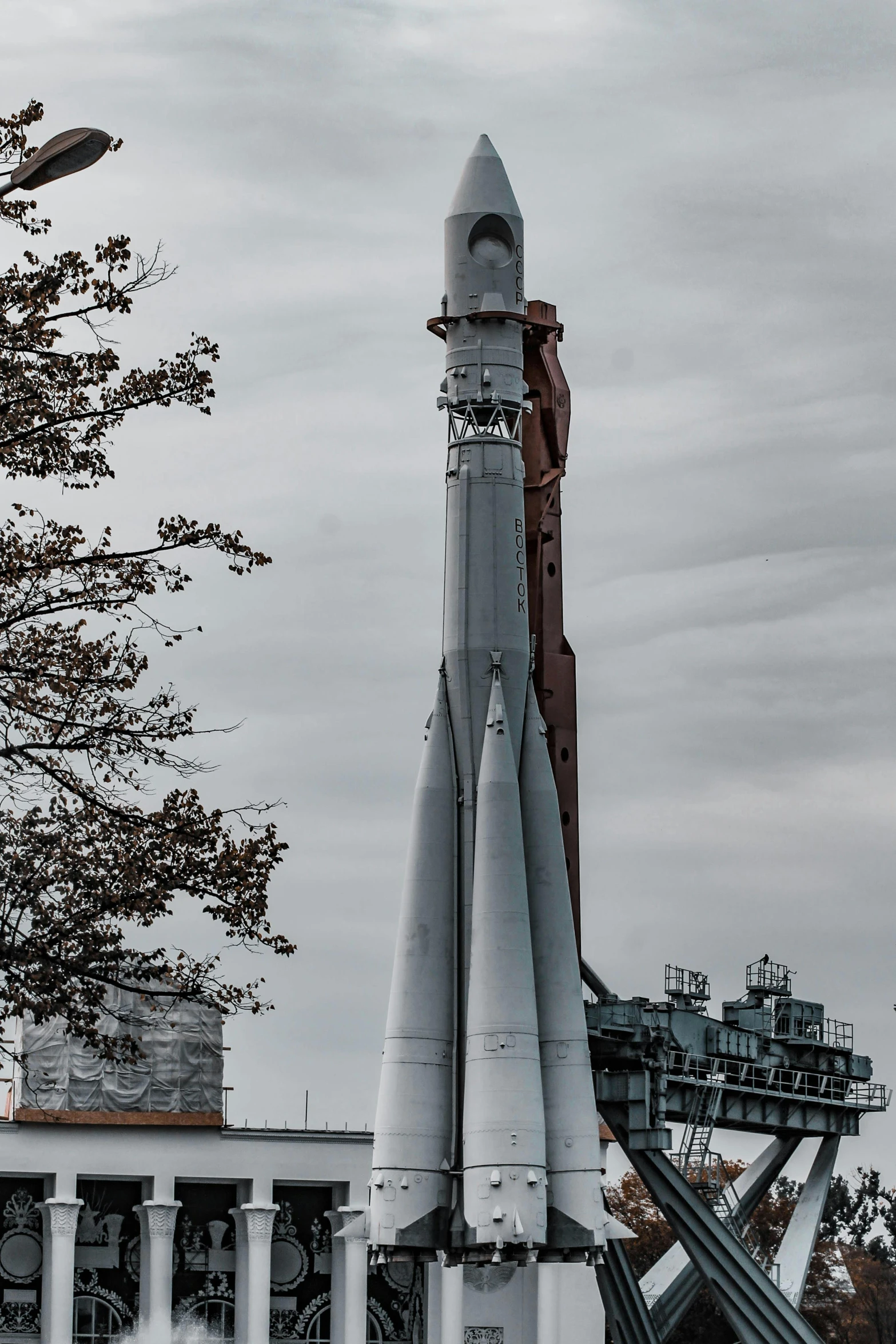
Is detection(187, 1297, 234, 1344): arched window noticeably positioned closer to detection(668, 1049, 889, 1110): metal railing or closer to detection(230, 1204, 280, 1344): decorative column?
detection(230, 1204, 280, 1344): decorative column

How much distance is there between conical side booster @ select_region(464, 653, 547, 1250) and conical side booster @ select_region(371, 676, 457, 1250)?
2.36 ft

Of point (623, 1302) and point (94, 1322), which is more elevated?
point (94, 1322)

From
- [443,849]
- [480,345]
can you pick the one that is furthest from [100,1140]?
[480,345]

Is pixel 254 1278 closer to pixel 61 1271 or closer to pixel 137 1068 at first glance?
pixel 61 1271

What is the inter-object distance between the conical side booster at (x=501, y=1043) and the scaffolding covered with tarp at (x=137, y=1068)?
21.0 meters

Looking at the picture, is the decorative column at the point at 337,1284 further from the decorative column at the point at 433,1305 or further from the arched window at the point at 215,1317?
the arched window at the point at 215,1317

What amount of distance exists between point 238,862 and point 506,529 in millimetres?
18487

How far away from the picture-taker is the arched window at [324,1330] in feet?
198

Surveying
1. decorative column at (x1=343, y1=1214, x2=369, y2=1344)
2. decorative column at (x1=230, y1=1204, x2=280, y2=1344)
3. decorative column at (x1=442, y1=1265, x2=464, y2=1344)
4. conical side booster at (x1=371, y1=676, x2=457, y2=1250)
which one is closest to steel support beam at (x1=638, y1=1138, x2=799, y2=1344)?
decorative column at (x1=442, y1=1265, x2=464, y2=1344)

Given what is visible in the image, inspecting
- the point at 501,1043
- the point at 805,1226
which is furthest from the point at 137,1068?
the point at 501,1043

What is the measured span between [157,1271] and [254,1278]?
105 inches

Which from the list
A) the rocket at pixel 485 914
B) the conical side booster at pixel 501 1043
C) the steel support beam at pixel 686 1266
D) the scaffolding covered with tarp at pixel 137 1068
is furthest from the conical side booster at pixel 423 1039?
the scaffolding covered with tarp at pixel 137 1068

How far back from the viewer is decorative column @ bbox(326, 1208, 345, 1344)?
58.8m

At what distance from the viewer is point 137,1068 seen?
56.9m
